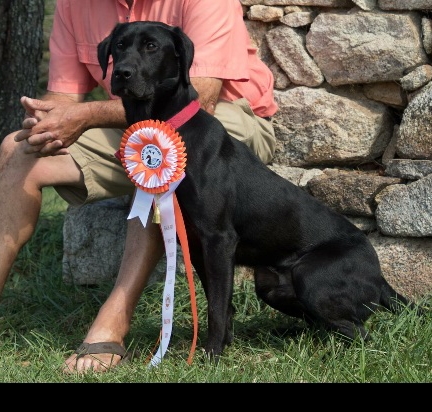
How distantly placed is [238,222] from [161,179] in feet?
1.20

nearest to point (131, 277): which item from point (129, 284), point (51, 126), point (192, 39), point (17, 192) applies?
point (129, 284)

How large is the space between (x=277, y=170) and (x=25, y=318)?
1.45 metres

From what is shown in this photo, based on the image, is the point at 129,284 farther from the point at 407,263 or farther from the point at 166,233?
the point at 407,263

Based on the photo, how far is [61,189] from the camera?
4145mm

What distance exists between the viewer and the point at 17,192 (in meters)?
3.94

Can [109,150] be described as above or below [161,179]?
below

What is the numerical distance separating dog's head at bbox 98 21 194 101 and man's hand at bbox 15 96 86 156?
372 mm

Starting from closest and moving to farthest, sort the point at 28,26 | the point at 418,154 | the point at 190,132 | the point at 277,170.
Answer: the point at 190,132, the point at 418,154, the point at 277,170, the point at 28,26

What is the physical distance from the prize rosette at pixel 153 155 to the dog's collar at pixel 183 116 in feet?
0.09

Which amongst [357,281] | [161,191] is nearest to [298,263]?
[357,281]

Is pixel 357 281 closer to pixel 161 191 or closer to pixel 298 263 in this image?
pixel 298 263

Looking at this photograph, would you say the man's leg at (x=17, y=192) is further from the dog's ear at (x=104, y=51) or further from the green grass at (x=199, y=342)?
the dog's ear at (x=104, y=51)

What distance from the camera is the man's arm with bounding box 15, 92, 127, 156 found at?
3777 mm

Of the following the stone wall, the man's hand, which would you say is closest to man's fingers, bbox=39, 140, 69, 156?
the man's hand
